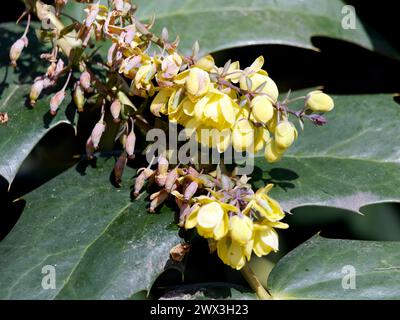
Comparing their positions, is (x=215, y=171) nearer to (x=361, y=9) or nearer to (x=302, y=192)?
(x=302, y=192)

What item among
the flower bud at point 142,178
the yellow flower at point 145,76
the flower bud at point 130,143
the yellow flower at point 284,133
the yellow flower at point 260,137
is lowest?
the flower bud at point 142,178

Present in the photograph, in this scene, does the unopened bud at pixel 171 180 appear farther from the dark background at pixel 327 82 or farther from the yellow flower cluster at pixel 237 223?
the dark background at pixel 327 82

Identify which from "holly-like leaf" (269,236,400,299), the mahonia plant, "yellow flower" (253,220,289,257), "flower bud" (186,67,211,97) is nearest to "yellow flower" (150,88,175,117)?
the mahonia plant

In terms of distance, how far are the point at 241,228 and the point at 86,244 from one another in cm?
38

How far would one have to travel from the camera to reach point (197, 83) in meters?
1.43

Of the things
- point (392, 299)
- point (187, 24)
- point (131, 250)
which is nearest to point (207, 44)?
point (187, 24)

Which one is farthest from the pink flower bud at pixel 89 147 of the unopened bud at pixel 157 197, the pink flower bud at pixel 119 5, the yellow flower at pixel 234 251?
the yellow flower at pixel 234 251

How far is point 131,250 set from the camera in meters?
1.55

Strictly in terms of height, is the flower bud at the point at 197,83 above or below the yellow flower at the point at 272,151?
above

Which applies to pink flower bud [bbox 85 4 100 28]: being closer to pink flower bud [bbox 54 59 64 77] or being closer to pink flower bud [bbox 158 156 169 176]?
pink flower bud [bbox 54 59 64 77]

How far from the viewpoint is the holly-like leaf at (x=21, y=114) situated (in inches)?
67.4

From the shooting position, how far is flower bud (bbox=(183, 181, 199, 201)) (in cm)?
150

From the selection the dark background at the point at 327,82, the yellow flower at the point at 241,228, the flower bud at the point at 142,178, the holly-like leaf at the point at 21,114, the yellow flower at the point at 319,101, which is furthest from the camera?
the dark background at the point at 327,82

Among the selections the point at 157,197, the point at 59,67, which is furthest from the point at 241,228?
the point at 59,67
